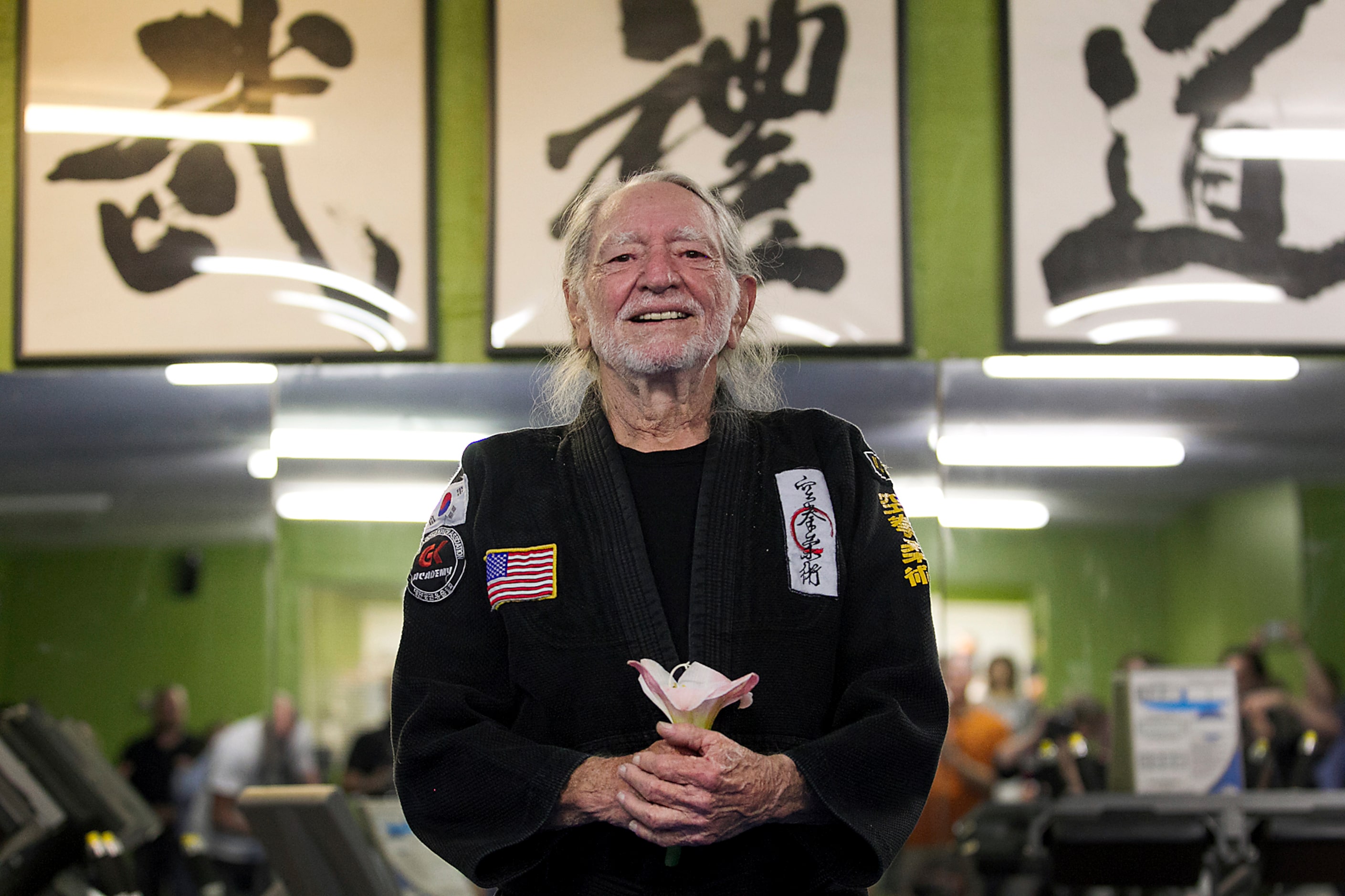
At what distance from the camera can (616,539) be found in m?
1.19

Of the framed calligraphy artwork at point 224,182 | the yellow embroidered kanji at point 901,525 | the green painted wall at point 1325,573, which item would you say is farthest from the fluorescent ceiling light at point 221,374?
the green painted wall at point 1325,573

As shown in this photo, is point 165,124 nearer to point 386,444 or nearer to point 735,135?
point 386,444

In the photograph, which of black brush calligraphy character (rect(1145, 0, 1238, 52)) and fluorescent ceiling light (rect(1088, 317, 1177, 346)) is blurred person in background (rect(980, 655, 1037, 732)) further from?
black brush calligraphy character (rect(1145, 0, 1238, 52))

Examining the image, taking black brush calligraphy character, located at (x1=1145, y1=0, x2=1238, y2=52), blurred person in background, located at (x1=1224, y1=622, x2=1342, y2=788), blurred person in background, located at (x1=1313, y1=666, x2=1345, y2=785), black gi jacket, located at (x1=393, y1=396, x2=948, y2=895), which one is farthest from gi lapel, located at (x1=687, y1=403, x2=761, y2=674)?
black brush calligraphy character, located at (x1=1145, y1=0, x2=1238, y2=52)

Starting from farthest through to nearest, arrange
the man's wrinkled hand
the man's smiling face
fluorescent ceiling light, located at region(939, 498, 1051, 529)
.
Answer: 1. fluorescent ceiling light, located at region(939, 498, 1051, 529)
2. the man's smiling face
3. the man's wrinkled hand

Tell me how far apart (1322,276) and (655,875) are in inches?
97.8

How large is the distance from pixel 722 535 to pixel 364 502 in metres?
1.79

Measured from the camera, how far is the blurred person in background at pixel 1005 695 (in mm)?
2746

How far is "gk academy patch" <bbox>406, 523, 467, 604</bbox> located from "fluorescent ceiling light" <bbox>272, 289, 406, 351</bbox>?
5.80 ft

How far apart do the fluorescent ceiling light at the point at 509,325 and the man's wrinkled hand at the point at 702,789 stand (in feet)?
6.36

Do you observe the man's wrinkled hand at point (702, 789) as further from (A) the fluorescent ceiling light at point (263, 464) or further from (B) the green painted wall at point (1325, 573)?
(B) the green painted wall at point (1325, 573)

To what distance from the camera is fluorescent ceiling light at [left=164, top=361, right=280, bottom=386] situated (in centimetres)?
290

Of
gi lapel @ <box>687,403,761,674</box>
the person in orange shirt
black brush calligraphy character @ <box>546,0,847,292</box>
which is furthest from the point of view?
black brush calligraphy character @ <box>546,0,847,292</box>

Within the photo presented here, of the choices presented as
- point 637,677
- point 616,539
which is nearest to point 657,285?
point 616,539
